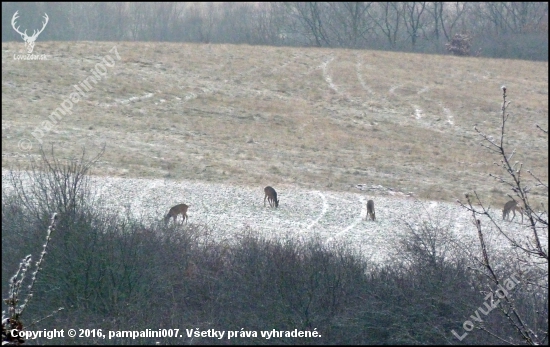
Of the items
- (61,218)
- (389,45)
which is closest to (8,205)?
(61,218)

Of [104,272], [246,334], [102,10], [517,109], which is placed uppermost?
[102,10]

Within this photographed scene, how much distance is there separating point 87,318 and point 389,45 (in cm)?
4039

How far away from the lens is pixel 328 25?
49062 mm

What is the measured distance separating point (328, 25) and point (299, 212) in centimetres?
3321

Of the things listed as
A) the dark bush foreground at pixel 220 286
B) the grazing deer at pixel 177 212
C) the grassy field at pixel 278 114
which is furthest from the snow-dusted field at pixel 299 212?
the grassy field at pixel 278 114

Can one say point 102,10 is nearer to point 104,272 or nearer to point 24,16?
point 24,16

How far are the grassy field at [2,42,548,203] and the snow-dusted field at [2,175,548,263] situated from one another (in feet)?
5.51

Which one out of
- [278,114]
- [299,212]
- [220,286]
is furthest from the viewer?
[278,114]

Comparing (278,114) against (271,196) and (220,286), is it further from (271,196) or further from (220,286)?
(220,286)

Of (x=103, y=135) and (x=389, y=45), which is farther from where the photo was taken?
(x=389, y=45)

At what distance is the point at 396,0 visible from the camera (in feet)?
156

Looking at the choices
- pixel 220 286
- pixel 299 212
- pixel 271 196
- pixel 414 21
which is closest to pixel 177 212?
pixel 220 286

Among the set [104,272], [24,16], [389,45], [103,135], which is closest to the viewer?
[104,272]

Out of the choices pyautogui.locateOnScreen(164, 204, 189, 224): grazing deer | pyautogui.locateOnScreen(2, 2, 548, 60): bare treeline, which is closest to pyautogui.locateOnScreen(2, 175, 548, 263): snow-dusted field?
pyautogui.locateOnScreen(164, 204, 189, 224): grazing deer
